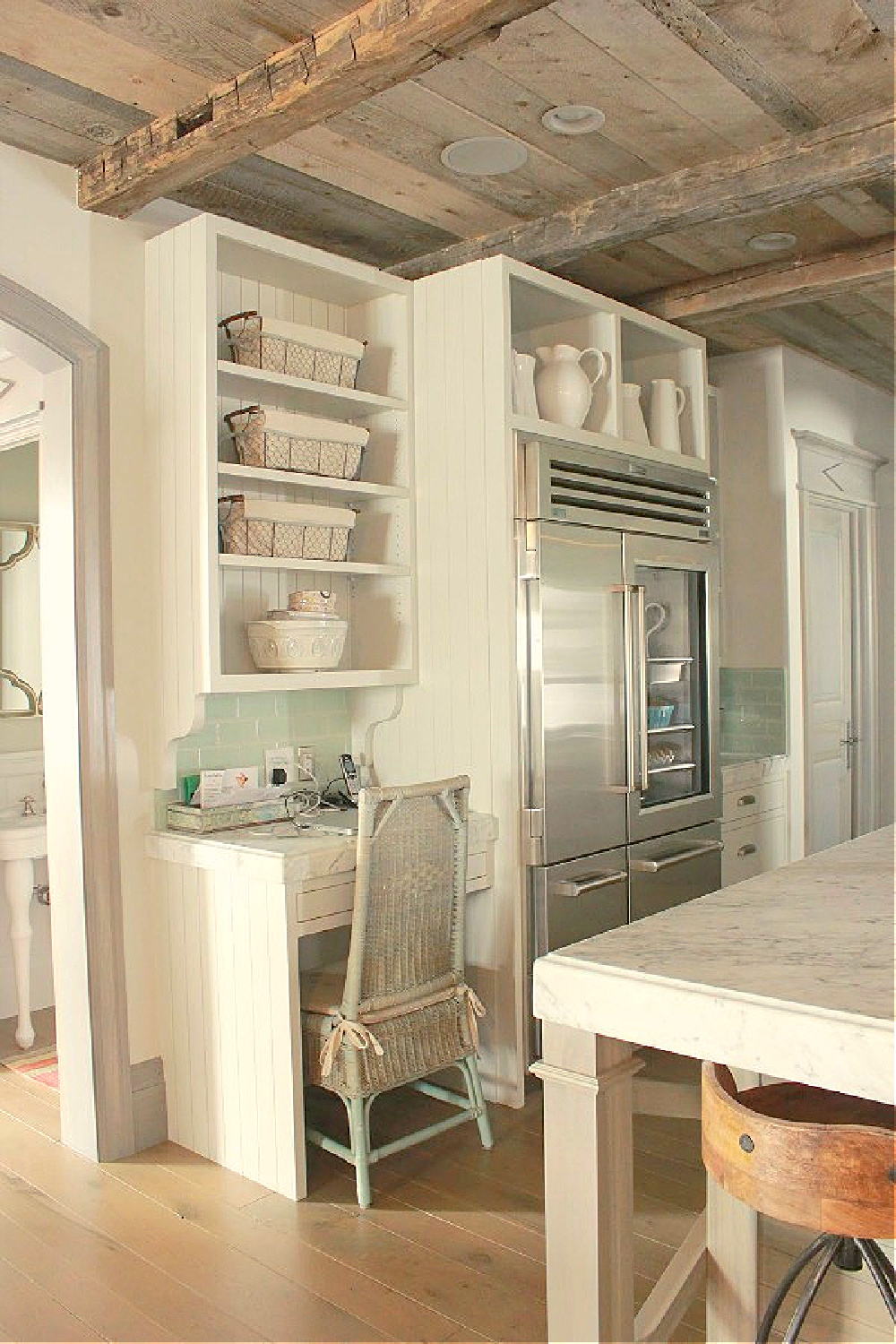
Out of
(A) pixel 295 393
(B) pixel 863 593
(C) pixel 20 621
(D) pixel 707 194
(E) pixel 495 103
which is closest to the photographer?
(E) pixel 495 103

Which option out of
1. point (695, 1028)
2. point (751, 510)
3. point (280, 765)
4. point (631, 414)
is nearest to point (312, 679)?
point (280, 765)

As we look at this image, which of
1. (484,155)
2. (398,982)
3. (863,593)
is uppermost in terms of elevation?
(484,155)

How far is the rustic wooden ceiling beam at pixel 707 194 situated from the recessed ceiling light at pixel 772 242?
642 millimetres

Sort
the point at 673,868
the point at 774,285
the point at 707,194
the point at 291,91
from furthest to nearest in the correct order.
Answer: the point at 774,285, the point at 673,868, the point at 707,194, the point at 291,91

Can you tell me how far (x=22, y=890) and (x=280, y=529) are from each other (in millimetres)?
1735

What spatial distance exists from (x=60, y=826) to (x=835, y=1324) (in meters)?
2.23

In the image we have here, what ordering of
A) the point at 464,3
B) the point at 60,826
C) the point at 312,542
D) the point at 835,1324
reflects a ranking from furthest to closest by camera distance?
the point at 312,542 < the point at 60,826 < the point at 835,1324 < the point at 464,3

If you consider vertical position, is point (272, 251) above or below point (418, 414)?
above

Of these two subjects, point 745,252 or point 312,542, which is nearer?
point 312,542

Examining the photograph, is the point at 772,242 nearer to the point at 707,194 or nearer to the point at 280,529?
the point at 707,194

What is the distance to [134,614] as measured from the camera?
3363 mm

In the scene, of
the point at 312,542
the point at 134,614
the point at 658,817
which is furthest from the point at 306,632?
the point at 658,817

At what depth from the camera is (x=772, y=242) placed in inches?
159

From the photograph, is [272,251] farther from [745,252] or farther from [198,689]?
[745,252]
